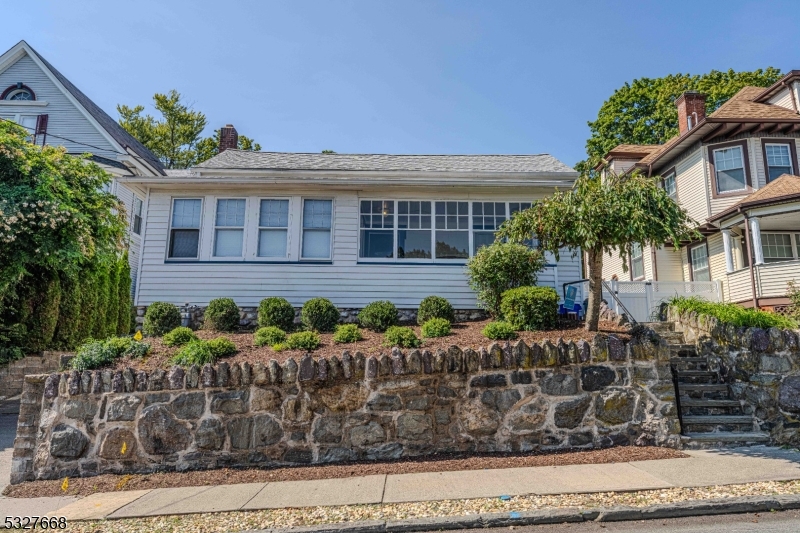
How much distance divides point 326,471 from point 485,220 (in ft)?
23.2

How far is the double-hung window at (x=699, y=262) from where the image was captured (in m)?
15.9

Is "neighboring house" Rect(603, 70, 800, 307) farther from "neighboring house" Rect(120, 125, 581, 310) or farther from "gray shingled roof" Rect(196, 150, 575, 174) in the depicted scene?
"neighboring house" Rect(120, 125, 581, 310)

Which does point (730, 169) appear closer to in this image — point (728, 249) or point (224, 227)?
point (728, 249)

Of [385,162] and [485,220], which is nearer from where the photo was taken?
A: [485,220]

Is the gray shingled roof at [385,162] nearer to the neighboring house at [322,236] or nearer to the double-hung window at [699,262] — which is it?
the neighboring house at [322,236]

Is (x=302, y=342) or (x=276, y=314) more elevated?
(x=276, y=314)

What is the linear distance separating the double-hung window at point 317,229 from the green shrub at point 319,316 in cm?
192

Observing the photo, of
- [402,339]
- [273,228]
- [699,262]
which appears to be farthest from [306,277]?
[699,262]

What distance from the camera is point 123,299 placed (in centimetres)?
1303

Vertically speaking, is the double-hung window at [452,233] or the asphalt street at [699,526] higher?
the double-hung window at [452,233]

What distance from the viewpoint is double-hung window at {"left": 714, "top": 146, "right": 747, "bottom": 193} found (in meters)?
15.0

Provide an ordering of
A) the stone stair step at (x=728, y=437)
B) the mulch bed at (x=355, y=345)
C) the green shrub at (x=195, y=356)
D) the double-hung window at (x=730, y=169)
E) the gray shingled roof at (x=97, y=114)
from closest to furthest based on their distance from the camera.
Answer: the stone stair step at (x=728, y=437) → the green shrub at (x=195, y=356) → the mulch bed at (x=355, y=345) → the double-hung window at (x=730, y=169) → the gray shingled roof at (x=97, y=114)

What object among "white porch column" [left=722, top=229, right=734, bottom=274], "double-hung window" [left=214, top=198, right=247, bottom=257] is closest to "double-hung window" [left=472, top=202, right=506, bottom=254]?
"double-hung window" [left=214, top=198, right=247, bottom=257]

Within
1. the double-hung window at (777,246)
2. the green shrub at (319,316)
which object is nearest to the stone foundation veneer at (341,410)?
the green shrub at (319,316)
